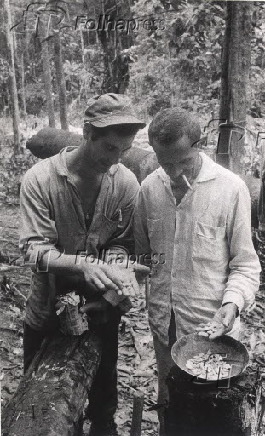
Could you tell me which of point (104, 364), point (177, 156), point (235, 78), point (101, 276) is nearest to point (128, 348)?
Answer: point (104, 364)

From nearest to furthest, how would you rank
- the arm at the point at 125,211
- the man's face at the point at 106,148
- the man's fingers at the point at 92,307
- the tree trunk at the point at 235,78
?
the man's face at the point at 106,148 → the man's fingers at the point at 92,307 → the arm at the point at 125,211 → the tree trunk at the point at 235,78

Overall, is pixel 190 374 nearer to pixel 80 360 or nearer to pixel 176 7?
pixel 80 360

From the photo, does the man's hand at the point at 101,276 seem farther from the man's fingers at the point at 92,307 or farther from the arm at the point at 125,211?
the arm at the point at 125,211

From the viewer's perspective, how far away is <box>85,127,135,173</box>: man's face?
2.12 meters

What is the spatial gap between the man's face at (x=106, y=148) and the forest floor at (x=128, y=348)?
5.74 ft

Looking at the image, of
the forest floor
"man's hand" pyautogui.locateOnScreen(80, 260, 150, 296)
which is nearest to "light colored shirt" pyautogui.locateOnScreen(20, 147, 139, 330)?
"man's hand" pyautogui.locateOnScreen(80, 260, 150, 296)

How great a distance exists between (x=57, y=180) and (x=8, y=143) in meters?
6.36

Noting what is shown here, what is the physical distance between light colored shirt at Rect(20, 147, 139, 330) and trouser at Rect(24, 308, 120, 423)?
134 mm

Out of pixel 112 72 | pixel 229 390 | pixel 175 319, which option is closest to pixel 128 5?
pixel 112 72

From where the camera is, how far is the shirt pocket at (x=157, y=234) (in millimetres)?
2332

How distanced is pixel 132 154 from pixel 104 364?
2.31 m

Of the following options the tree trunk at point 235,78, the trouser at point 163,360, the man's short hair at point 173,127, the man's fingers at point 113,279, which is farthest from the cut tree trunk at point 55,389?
the tree trunk at point 235,78

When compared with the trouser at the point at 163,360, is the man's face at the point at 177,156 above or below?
above

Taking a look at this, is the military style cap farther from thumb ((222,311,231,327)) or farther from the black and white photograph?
thumb ((222,311,231,327))
